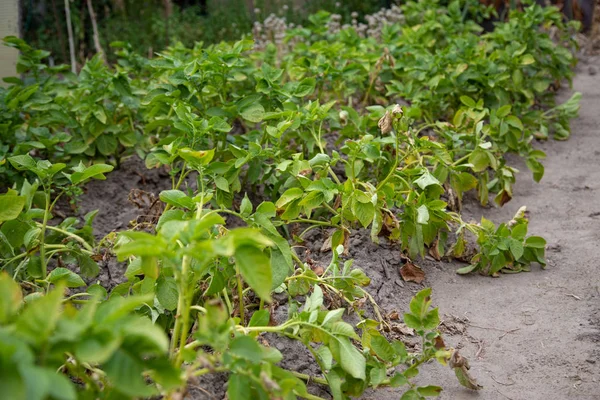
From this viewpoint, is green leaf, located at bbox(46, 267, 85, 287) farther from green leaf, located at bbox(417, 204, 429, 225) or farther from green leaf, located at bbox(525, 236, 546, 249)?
green leaf, located at bbox(525, 236, 546, 249)

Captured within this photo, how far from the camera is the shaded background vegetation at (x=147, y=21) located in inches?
295

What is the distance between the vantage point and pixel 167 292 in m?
1.91

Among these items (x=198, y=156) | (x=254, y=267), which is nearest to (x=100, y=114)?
(x=198, y=156)

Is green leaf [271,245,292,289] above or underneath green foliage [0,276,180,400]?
underneath

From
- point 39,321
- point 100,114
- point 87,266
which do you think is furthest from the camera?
point 100,114

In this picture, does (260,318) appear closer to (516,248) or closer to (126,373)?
(126,373)

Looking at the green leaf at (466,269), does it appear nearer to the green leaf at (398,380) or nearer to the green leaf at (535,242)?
the green leaf at (535,242)

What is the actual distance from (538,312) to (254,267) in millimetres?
1373

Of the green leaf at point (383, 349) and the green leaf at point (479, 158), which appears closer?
the green leaf at point (383, 349)

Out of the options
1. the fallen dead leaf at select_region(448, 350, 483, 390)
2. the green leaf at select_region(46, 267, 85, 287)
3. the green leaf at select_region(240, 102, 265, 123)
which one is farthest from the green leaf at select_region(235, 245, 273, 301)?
the green leaf at select_region(240, 102, 265, 123)

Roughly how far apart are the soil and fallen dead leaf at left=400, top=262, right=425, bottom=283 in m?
0.02

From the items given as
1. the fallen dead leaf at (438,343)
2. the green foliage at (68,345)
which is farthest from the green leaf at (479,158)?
the green foliage at (68,345)

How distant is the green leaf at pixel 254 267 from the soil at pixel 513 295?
418mm

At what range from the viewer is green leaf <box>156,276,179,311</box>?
1.90 meters
